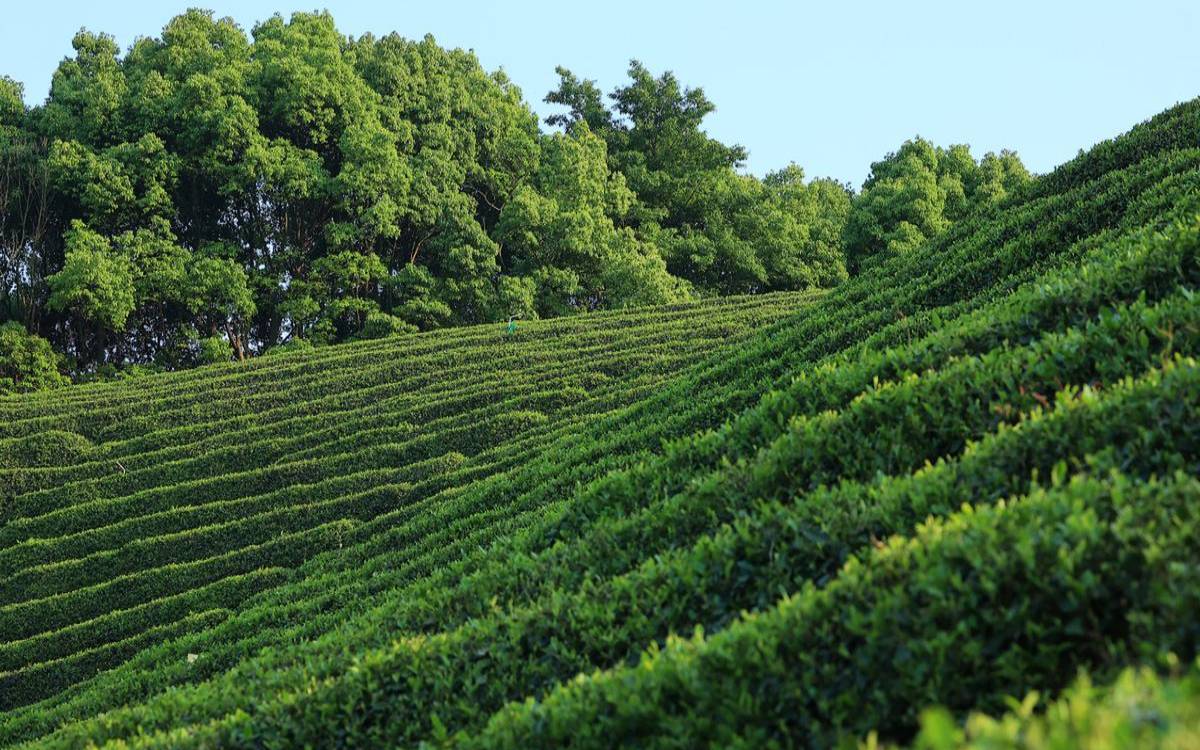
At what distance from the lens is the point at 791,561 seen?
418cm

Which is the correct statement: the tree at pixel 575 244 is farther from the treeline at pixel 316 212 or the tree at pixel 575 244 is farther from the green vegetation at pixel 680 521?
the green vegetation at pixel 680 521

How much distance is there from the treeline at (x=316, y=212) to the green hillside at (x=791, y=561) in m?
19.3

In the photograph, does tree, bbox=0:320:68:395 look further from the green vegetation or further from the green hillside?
the green hillside

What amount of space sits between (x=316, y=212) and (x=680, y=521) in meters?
34.6

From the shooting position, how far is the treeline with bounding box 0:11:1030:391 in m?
32.0

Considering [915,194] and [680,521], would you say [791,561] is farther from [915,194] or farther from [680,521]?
[915,194]

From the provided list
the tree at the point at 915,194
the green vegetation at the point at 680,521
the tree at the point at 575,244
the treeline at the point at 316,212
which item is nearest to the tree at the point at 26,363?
the treeline at the point at 316,212

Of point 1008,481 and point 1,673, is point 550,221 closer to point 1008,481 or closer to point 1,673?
point 1,673

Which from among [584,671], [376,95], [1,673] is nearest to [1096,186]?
[584,671]

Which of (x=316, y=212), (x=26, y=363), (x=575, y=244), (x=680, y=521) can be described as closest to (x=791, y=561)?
(x=680, y=521)

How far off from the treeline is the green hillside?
19.3 metres

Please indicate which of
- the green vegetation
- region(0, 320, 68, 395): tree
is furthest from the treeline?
the green vegetation

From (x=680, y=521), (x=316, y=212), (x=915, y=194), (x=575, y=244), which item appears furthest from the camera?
(x=915, y=194)

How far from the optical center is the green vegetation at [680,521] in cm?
298
